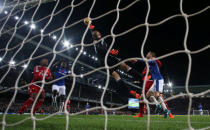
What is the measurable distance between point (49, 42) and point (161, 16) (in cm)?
1227

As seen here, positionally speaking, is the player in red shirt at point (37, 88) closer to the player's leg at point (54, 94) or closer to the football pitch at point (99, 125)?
the football pitch at point (99, 125)

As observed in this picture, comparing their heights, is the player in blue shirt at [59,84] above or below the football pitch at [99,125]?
above

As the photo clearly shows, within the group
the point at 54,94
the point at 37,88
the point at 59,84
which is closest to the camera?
the point at 37,88

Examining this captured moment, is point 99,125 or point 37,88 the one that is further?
point 37,88

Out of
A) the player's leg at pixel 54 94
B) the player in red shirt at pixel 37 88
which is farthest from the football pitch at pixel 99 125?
the player's leg at pixel 54 94

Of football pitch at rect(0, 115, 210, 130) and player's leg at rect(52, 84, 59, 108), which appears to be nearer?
football pitch at rect(0, 115, 210, 130)

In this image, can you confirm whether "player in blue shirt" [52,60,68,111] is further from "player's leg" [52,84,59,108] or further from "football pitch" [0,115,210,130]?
"football pitch" [0,115,210,130]

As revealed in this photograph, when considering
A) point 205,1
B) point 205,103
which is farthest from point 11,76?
point 205,103

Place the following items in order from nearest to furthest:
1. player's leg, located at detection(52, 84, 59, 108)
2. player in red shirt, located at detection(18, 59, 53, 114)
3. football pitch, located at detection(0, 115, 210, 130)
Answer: football pitch, located at detection(0, 115, 210, 130)
player in red shirt, located at detection(18, 59, 53, 114)
player's leg, located at detection(52, 84, 59, 108)

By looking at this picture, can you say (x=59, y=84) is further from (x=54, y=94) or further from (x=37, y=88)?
(x=37, y=88)

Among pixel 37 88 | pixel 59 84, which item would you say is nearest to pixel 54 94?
pixel 59 84

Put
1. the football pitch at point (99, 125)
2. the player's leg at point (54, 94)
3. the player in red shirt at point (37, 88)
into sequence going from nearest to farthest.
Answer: the football pitch at point (99, 125)
the player in red shirt at point (37, 88)
the player's leg at point (54, 94)

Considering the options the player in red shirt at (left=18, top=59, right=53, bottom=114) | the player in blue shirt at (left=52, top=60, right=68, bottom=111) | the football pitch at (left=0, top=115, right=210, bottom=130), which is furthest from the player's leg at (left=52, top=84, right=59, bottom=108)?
the football pitch at (left=0, top=115, right=210, bottom=130)

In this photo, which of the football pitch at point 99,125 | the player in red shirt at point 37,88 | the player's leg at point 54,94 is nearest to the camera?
the football pitch at point 99,125
